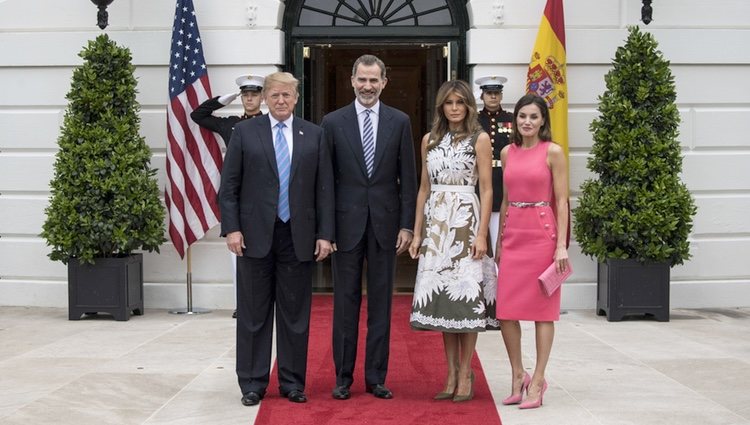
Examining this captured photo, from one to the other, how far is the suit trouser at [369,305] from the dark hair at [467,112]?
0.71 m

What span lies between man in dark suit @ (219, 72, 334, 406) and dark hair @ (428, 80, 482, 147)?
0.66 meters

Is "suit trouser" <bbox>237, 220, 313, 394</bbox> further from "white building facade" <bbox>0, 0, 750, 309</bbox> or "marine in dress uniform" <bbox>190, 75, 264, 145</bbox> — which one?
"white building facade" <bbox>0, 0, 750, 309</bbox>

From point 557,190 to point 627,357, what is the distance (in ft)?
Result: 7.24

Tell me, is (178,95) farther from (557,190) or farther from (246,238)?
(557,190)

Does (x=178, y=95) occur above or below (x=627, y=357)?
above

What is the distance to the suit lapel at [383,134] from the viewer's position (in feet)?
21.5

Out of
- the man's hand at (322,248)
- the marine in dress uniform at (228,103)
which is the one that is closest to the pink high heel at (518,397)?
the man's hand at (322,248)

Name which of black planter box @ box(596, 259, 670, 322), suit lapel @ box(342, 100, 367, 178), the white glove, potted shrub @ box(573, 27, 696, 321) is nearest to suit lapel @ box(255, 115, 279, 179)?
suit lapel @ box(342, 100, 367, 178)

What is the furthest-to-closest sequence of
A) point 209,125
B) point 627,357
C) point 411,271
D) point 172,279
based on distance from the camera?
point 411,271, point 172,279, point 209,125, point 627,357

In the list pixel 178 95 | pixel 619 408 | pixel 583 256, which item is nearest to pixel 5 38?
pixel 178 95

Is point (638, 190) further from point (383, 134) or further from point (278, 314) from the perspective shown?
point (278, 314)

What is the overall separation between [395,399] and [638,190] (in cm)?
426

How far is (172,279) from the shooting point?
11039 millimetres

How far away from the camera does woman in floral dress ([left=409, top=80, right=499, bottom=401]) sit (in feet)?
20.8
